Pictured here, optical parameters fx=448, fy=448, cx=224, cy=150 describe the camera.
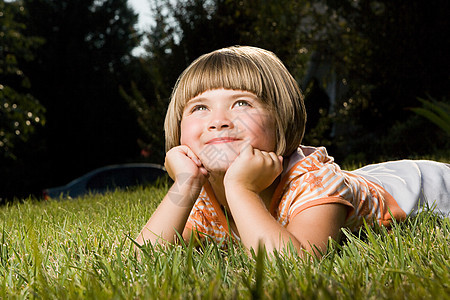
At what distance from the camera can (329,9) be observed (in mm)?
9906

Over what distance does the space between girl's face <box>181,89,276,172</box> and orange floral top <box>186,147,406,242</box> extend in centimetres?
21

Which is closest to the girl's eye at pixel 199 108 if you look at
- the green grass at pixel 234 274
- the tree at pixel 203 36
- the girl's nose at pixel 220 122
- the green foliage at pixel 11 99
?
the girl's nose at pixel 220 122

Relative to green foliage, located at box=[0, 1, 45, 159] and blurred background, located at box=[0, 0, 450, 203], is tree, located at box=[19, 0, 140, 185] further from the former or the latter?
green foliage, located at box=[0, 1, 45, 159]

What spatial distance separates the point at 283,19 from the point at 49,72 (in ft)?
41.3

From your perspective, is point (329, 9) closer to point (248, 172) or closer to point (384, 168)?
point (384, 168)

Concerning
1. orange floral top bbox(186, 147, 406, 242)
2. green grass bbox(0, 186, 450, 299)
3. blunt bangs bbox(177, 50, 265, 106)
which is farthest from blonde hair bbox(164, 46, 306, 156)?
green grass bbox(0, 186, 450, 299)

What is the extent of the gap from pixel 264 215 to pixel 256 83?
73cm

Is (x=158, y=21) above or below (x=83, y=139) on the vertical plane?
above

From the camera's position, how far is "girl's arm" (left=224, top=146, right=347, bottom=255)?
1.78 m

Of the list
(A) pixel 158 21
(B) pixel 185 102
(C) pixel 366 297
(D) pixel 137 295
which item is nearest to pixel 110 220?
(B) pixel 185 102

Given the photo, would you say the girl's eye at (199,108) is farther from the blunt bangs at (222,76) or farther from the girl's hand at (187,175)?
the girl's hand at (187,175)

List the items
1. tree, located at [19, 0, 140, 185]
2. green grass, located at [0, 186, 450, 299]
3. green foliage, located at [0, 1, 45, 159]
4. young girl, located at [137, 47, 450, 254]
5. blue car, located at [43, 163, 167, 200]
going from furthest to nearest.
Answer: tree, located at [19, 0, 140, 185] → blue car, located at [43, 163, 167, 200] → green foliage, located at [0, 1, 45, 159] → young girl, located at [137, 47, 450, 254] → green grass, located at [0, 186, 450, 299]

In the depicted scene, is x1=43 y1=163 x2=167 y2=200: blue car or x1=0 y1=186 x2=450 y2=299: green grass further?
x1=43 y1=163 x2=167 y2=200: blue car

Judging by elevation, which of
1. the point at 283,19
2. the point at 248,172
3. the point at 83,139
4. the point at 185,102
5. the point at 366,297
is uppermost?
the point at 283,19
